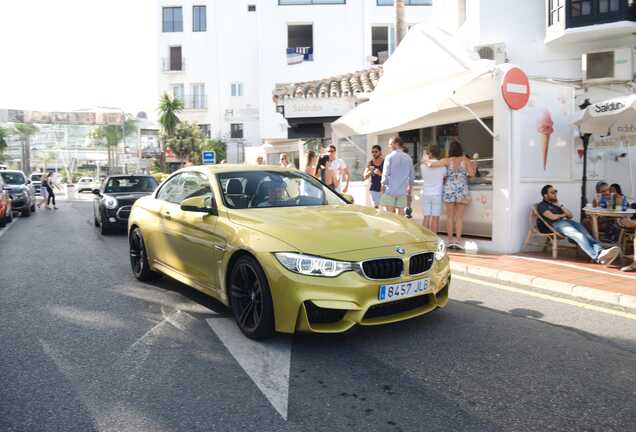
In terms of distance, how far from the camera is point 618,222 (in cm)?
793

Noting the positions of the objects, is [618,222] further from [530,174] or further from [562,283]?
[562,283]

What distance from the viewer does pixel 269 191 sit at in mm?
5367

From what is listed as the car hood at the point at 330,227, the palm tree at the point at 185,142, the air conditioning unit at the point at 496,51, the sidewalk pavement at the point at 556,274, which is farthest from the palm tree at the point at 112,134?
the car hood at the point at 330,227

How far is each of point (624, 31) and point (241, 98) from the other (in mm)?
37808

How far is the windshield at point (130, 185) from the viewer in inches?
504

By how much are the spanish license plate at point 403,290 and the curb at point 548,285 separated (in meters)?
2.61

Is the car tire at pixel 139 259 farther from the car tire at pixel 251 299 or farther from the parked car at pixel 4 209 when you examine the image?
the parked car at pixel 4 209

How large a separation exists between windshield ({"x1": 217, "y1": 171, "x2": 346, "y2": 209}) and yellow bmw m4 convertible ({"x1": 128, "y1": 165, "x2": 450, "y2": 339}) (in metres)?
0.01

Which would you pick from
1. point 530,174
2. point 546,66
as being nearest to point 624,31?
point 546,66

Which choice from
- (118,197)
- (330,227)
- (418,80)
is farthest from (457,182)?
(118,197)

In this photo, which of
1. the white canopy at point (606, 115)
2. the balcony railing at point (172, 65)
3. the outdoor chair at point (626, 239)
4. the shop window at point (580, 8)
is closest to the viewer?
the white canopy at point (606, 115)

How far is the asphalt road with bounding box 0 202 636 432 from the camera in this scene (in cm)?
306

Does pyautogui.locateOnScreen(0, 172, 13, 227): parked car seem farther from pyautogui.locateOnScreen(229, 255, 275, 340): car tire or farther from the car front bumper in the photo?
the car front bumper

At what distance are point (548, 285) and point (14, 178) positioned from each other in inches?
733
